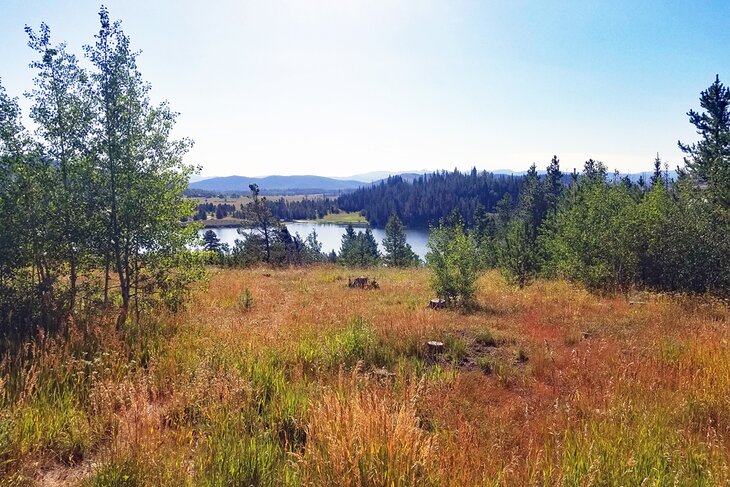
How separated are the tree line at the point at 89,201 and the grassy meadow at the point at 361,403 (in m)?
1.06

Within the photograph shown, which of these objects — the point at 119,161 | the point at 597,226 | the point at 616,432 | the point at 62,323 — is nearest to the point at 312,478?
the point at 616,432

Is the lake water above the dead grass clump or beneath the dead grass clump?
beneath

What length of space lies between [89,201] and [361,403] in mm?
6574

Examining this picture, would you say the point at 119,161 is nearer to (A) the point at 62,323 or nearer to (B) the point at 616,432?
(A) the point at 62,323

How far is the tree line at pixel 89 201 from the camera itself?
6785 millimetres

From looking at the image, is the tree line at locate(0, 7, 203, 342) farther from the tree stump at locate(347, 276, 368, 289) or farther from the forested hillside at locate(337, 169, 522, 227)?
the forested hillside at locate(337, 169, 522, 227)

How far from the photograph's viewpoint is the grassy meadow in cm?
321

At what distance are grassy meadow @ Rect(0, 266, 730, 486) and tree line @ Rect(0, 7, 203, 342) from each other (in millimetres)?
1062

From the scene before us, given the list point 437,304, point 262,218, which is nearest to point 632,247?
point 437,304

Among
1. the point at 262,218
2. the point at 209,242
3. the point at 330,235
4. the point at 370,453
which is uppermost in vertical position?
the point at 262,218

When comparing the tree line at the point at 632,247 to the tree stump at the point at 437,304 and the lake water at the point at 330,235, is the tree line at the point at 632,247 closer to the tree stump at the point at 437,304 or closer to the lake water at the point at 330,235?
the tree stump at the point at 437,304

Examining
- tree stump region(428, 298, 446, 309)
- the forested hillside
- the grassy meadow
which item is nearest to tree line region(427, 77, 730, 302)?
tree stump region(428, 298, 446, 309)

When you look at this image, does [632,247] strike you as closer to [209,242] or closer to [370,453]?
[209,242]

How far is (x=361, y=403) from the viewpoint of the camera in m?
3.83
